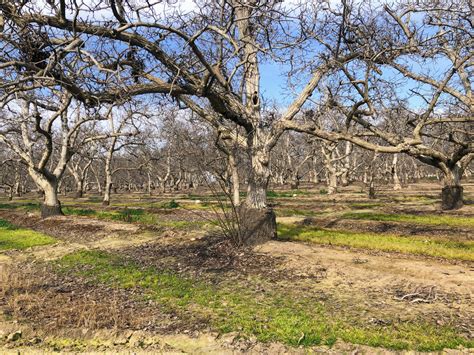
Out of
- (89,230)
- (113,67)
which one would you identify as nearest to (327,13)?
(113,67)

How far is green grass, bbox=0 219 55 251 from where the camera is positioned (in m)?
13.6

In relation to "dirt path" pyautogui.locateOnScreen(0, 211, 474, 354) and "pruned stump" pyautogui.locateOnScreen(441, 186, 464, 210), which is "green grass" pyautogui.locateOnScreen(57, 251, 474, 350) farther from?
"pruned stump" pyautogui.locateOnScreen(441, 186, 464, 210)

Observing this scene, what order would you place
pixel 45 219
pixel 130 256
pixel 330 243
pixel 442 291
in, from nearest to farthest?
pixel 442 291, pixel 130 256, pixel 330 243, pixel 45 219

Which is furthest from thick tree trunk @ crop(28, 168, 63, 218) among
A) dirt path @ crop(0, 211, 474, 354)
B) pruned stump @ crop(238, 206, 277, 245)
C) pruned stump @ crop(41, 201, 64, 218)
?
pruned stump @ crop(238, 206, 277, 245)

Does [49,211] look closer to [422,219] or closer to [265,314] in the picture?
[265,314]

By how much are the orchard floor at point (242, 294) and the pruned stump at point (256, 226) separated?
38cm

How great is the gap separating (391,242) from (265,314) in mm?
7471

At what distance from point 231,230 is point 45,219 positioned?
13620mm

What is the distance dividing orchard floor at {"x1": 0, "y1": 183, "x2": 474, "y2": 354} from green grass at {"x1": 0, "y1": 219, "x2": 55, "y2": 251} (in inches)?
3.1

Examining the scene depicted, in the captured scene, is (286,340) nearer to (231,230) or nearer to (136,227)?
(231,230)

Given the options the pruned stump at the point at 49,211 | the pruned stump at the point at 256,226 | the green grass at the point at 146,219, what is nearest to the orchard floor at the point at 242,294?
the pruned stump at the point at 256,226

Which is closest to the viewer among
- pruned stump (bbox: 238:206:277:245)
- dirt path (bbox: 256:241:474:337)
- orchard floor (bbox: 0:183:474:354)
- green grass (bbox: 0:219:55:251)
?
orchard floor (bbox: 0:183:474:354)

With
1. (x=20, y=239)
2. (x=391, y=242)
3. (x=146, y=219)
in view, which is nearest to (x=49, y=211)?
(x=146, y=219)

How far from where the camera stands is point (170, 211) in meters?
24.0
